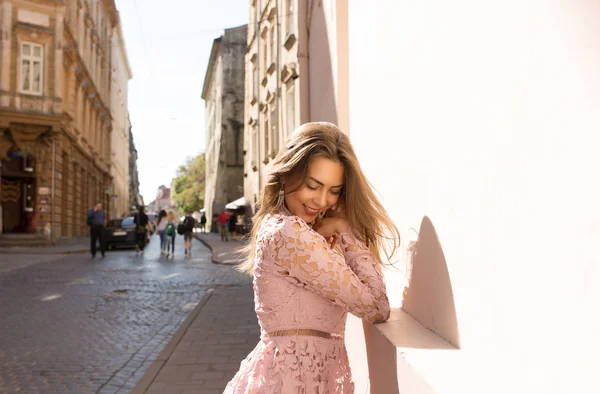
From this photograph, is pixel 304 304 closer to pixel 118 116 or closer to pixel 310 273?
pixel 310 273

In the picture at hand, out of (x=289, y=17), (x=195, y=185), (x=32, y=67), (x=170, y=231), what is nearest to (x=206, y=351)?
(x=170, y=231)

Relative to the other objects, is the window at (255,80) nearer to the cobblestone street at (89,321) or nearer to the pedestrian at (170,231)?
the pedestrian at (170,231)

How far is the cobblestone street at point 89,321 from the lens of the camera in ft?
15.5

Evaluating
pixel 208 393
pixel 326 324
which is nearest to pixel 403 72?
pixel 326 324

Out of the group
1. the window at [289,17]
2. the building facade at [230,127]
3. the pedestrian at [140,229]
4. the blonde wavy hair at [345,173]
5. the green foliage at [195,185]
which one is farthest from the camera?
the green foliage at [195,185]

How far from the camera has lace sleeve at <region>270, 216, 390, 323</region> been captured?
1.62 m

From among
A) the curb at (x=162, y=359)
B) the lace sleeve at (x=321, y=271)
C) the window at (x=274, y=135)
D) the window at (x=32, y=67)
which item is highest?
the window at (x=32, y=67)

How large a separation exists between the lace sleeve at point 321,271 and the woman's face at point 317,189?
15 cm

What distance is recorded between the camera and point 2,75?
21875mm

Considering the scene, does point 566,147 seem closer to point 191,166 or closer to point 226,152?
point 226,152

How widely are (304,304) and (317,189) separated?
0.36 meters

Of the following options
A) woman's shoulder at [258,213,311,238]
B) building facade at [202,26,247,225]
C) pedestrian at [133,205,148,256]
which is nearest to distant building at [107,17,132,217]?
building facade at [202,26,247,225]

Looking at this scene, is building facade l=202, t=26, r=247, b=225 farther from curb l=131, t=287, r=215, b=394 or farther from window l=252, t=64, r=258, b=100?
curb l=131, t=287, r=215, b=394

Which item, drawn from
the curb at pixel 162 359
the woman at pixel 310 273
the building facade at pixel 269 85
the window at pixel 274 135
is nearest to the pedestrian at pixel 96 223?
the building facade at pixel 269 85
